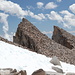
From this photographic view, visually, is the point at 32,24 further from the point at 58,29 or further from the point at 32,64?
the point at 32,64

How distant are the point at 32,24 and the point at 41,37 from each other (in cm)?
389

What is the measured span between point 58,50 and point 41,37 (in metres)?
3.30

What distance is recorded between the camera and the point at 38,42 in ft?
84.9

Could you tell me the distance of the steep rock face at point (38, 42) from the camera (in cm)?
2433

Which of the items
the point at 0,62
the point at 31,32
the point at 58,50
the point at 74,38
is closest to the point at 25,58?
the point at 0,62

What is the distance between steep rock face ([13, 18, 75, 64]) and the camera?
2433 cm

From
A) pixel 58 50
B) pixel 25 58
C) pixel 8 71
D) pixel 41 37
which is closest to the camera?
pixel 8 71

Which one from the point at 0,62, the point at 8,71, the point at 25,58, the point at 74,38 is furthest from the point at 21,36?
the point at 8,71

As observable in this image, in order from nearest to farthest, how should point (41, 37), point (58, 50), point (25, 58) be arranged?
point (25, 58)
point (58, 50)
point (41, 37)

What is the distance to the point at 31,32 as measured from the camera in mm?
28750

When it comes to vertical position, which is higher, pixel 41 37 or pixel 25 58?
pixel 41 37

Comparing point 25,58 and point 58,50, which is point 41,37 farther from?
point 25,58

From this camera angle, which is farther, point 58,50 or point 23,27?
point 23,27

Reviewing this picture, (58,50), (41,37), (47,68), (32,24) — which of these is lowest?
(47,68)
